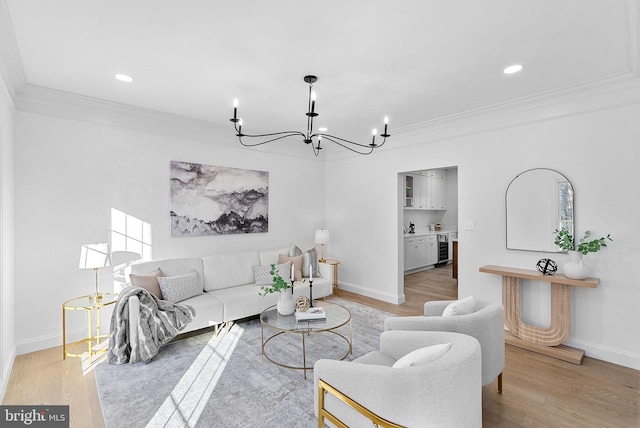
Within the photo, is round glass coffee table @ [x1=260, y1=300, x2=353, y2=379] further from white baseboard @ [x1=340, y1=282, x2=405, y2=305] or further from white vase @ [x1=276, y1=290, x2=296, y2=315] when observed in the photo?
white baseboard @ [x1=340, y1=282, x2=405, y2=305]

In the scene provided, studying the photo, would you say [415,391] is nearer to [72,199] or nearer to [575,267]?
[575,267]

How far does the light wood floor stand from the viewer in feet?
7.16

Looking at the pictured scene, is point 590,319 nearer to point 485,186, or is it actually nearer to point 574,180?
point 574,180

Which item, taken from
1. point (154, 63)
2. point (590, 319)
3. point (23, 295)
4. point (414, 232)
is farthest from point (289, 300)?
point (414, 232)

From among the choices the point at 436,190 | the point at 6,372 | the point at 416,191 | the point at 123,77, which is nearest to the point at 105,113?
the point at 123,77

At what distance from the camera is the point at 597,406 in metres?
2.32

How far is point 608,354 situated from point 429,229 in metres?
5.27

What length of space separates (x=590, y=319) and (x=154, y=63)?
477cm

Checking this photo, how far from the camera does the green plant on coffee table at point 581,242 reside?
9.74 ft

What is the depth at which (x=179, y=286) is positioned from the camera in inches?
138

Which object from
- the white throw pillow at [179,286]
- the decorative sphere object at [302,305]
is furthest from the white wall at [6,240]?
the decorative sphere object at [302,305]

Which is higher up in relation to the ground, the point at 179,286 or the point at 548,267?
the point at 548,267

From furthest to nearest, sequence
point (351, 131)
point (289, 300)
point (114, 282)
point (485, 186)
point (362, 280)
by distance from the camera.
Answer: point (362, 280), point (351, 131), point (485, 186), point (114, 282), point (289, 300)

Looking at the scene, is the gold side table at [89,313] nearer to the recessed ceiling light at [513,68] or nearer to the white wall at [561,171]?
the white wall at [561,171]
